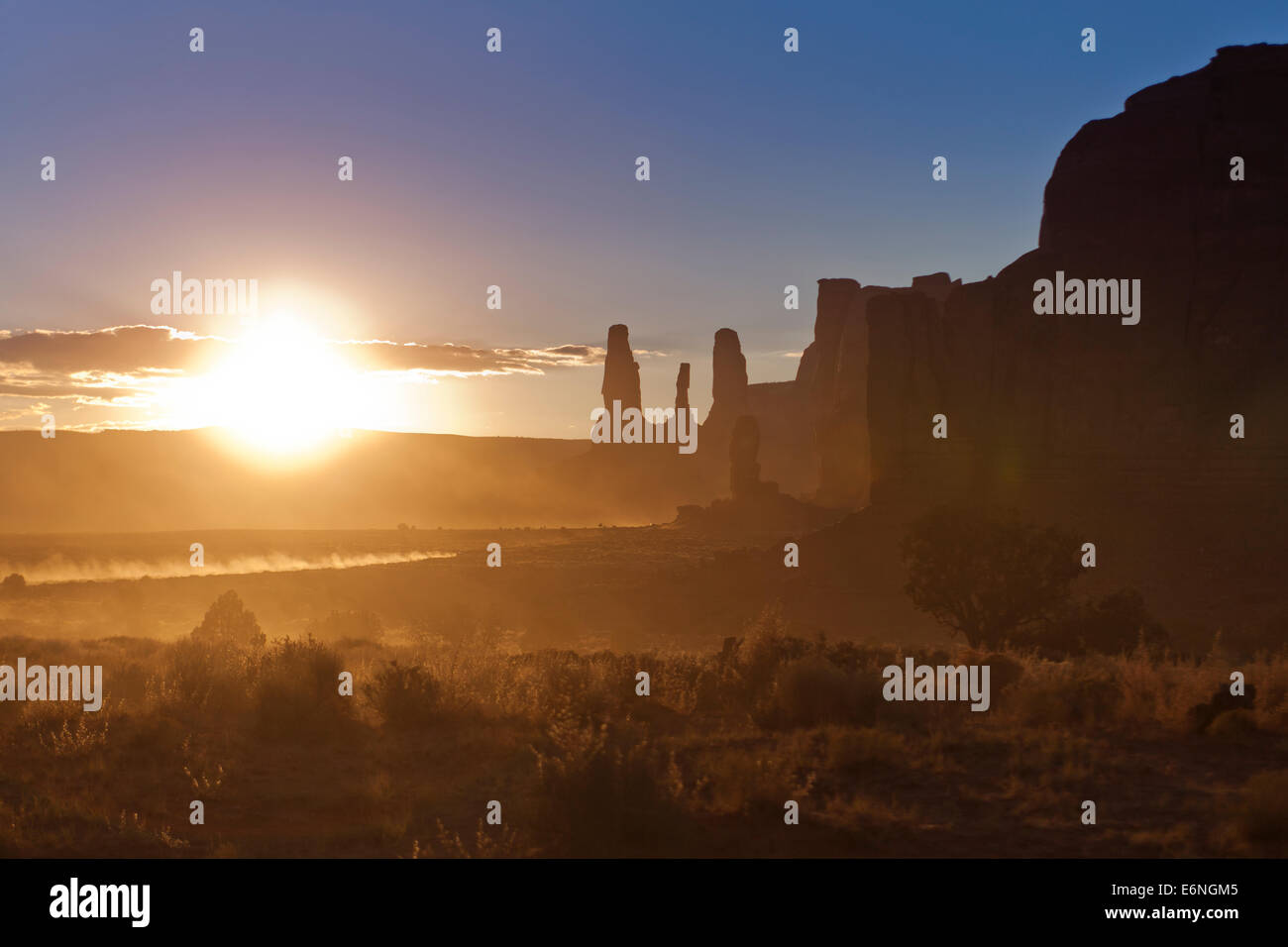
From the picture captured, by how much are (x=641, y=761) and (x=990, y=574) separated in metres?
18.3

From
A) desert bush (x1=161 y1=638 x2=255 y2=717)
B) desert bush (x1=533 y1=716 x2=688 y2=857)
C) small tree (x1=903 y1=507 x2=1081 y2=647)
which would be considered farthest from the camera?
small tree (x1=903 y1=507 x2=1081 y2=647)

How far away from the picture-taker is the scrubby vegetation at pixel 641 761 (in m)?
8.41

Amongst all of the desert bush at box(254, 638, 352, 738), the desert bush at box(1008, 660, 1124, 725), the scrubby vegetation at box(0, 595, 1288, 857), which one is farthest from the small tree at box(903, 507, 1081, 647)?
the desert bush at box(254, 638, 352, 738)

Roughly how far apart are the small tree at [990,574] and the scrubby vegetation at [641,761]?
27.0 ft

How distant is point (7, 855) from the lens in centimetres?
821

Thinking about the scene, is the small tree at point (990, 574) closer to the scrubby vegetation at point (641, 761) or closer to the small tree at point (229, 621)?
the scrubby vegetation at point (641, 761)

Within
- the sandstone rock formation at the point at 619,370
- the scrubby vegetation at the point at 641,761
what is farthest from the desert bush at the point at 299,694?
the sandstone rock formation at the point at 619,370

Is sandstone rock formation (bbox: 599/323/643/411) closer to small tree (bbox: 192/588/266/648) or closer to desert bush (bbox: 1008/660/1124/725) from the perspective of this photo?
small tree (bbox: 192/588/266/648)

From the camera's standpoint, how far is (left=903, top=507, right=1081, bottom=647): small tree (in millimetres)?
24234

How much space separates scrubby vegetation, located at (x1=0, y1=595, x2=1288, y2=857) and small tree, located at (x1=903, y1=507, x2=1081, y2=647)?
324 inches

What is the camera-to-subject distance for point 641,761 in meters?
8.72

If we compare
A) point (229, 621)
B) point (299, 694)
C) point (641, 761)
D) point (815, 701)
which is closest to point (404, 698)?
point (299, 694)

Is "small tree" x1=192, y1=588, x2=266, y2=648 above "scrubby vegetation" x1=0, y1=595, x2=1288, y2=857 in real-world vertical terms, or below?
above
